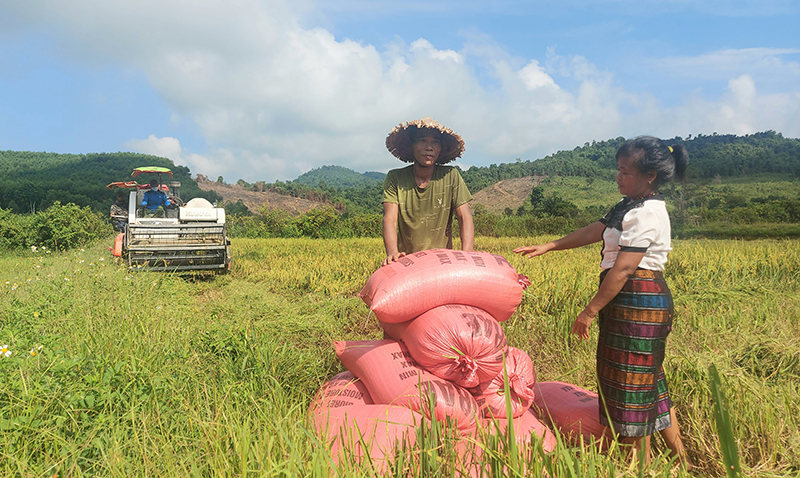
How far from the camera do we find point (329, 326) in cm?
436

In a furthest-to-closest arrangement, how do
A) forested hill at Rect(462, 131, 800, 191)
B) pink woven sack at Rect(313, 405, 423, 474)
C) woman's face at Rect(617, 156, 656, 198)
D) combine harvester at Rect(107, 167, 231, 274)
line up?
forested hill at Rect(462, 131, 800, 191)
combine harvester at Rect(107, 167, 231, 274)
woman's face at Rect(617, 156, 656, 198)
pink woven sack at Rect(313, 405, 423, 474)

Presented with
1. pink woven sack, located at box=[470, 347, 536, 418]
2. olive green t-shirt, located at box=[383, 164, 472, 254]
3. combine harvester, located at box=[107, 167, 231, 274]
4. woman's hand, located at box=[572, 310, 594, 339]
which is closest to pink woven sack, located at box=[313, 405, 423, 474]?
pink woven sack, located at box=[470, 347, 536, 418]

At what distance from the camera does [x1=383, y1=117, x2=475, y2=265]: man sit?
2711 millimetres

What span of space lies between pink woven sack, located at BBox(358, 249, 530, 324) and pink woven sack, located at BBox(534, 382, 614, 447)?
22.0 inches

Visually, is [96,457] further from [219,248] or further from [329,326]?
[219,248]

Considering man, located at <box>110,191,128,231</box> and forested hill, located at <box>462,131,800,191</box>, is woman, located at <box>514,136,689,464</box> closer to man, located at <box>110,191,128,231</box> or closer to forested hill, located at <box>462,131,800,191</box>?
man, located at <box>110,191,128,231</box>

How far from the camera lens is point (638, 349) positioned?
1900 mm

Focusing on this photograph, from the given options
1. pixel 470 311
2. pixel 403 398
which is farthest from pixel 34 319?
pixel 470 311

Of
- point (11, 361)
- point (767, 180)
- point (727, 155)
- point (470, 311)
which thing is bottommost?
point (11, 361)

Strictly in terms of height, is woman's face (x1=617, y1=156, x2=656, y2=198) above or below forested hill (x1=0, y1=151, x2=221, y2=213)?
below

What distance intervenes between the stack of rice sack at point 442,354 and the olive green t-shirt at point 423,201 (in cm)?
44

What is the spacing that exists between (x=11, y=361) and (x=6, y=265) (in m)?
8.49

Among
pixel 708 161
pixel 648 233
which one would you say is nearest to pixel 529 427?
pixel 648 233

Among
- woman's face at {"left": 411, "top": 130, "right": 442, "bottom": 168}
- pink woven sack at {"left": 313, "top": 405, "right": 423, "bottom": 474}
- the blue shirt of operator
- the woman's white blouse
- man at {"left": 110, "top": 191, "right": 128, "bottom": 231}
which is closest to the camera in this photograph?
pink woven sack at {"left": 313, "top": 405, "right": 423, "bottom": 474}
